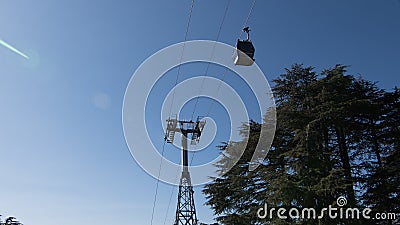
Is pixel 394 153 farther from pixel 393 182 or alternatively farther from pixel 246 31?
pixel 246 31

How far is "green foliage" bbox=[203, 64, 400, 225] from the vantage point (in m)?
12.8

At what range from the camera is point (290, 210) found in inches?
520

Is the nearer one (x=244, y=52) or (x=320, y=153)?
(x=244, y=52)

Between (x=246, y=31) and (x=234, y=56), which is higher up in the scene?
(x=246, y=31)

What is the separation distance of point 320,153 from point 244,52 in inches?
292

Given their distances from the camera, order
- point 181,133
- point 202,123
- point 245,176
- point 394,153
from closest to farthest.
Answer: point 394,153, point 245,176, point 202,123, point 181,133

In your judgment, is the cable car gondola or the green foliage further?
the green foliage

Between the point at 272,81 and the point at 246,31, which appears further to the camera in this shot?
the point at 272,81

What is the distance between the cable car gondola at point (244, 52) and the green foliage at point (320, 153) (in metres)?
6.40

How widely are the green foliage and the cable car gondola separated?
640cm

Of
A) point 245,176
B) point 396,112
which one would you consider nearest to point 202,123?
point 245,176

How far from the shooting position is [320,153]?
1352 centimetres

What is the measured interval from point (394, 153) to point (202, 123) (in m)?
9.57

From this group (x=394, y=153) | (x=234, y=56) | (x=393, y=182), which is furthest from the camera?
(x=394, y=153)
